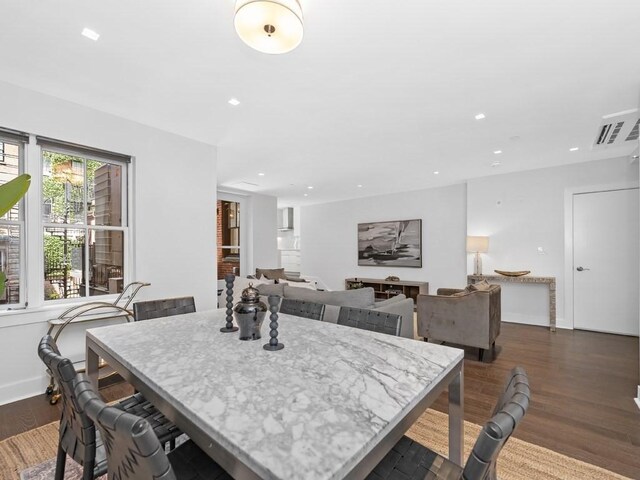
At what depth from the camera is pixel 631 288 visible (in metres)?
4.58

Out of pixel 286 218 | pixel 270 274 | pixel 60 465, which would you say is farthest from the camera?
pixel 286 218

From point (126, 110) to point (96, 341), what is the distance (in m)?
2.41

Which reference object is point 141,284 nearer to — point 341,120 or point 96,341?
point 96,341

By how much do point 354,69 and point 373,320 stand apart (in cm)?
183

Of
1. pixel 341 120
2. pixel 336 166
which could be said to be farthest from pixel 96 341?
pixel 336 166

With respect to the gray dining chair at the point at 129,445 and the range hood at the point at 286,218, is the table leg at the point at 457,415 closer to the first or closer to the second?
the gray dining chair at the point at 129,445

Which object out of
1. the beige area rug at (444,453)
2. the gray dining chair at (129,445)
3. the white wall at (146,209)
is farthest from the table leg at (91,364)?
the white wall at (146,209)

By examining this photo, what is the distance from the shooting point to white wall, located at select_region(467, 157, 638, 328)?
16.3 feet

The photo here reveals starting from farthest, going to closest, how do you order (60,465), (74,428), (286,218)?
(286,218) < (60,465) < (74,428)

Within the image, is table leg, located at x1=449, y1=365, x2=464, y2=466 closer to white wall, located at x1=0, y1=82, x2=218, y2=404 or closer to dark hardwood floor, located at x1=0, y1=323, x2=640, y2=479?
dark hardwood floor, located at x1=0, y1=323, x2=640, y2=479

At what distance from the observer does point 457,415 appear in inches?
55.1

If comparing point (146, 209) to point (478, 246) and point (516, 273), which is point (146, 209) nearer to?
point (478, 246)

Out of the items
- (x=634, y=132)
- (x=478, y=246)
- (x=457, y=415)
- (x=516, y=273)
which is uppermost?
(x=634, y=132)


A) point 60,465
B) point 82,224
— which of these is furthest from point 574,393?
point 82,224
